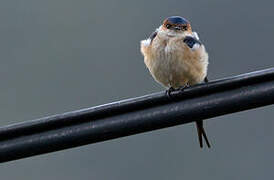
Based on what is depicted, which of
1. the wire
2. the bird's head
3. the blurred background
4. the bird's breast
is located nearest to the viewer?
the wire

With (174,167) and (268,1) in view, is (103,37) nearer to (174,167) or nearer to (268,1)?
(268,1)

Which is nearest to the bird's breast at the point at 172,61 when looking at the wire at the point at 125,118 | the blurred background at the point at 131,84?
the wire at the point at 125,118

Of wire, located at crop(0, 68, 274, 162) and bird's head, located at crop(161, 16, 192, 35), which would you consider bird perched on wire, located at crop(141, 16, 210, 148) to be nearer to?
bird's head, located at crop(161, 16, 192, 35)

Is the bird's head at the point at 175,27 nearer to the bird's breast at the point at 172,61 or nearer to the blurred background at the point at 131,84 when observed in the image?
the bird's breast at the point at 172,61

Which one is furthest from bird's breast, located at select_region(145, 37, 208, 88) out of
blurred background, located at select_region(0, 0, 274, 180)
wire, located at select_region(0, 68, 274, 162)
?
blurred background, located at select_region(0, 0, 274, 180)

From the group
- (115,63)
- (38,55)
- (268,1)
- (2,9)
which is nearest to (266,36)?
(268,1)
